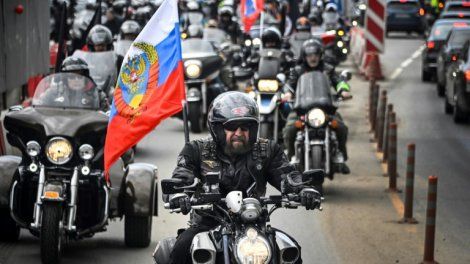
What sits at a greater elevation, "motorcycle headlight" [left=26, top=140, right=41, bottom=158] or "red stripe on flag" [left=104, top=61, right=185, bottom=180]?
"red stripe on flag" [left=104, top=61, right=185, bottom=180]

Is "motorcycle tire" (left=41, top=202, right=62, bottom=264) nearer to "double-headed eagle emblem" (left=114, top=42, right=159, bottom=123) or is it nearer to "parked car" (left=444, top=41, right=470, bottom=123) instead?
"double-headed eagle emblem" (left=114, top=42, right=159, bottom=123)

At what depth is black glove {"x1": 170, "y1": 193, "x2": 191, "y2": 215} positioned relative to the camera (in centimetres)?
875

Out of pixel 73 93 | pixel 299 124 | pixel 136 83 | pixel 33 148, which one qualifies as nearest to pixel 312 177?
pixel 136 83

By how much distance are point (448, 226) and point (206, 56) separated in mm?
11033

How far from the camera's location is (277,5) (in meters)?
49.0

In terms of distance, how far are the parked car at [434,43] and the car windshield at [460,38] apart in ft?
12.3

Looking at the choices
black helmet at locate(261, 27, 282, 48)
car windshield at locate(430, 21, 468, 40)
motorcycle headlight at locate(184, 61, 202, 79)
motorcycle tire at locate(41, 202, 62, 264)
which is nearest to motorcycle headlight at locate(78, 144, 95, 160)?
motorcycle tire at locate(41, 202, 62, 264)

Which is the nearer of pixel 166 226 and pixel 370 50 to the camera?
pixel 166 226

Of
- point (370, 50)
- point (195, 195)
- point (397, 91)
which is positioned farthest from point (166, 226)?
point (370, 50)

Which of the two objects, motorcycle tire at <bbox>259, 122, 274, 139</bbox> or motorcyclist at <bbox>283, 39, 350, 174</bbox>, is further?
motorcycle tire at <bbox>259, 122, 274, 139</bbox>

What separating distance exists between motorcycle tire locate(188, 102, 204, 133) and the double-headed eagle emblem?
13746 mm

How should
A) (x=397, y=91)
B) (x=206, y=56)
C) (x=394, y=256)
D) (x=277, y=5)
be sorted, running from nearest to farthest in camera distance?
(x=394, y=256)
(x=206, y=56)
(x=397, y=91)
(x=277, y=5)

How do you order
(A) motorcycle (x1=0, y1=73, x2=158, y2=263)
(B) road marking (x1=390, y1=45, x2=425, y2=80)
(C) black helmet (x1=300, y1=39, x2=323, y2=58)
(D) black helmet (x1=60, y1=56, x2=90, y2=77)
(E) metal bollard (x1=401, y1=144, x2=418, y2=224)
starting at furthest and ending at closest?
(B) road marking (x1=390, y1=45, x2=425, y2=80), (C) black helmet (x1=300, y1=39, x2=323, y2=58), (E) metal bollard (x1=401, y1=144, x2=418, y2=224), (D) black helmet (x1=60, y1=56, x2=90, y2=77), (A) motorcycle (x1=0, y1=73, x2=158, y2=263)

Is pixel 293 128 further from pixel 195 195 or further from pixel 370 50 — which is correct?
pixel 370 50
